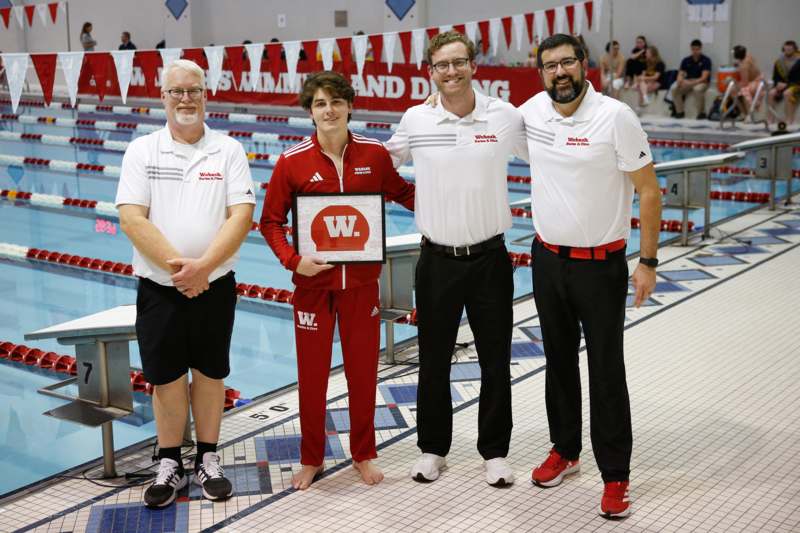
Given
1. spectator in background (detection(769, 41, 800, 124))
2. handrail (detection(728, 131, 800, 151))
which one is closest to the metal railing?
handrail (detection(728, 131, 800, 151))

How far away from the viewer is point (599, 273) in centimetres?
310

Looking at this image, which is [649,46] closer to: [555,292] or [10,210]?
[10,210]

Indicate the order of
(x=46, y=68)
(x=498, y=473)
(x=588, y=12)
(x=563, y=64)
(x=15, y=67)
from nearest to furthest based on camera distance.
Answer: (x=563, y=64) < (x=498, y=473) < (x=15, y=67) < (x=46, y=68) < (x=588, y=12)

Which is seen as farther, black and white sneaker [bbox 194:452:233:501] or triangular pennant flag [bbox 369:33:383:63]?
triangular pennant flag [bbox 369:33:383:63]

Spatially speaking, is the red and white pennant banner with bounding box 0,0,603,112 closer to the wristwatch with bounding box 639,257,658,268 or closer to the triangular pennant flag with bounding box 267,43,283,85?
the triangular pennant flag with bounding box 267,43,283,85

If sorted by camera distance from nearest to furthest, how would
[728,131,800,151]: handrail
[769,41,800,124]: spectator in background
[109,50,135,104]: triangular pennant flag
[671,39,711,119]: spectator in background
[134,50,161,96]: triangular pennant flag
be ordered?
[728,131,800,151]: handrail < [109,50,135,104]: triangular pennant flag < [134,50,161,96]: triangular pennant flag < [769,41,800,124]: spectator in background < [671,39,711,119]: spectator in background

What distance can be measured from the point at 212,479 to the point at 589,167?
1.60m

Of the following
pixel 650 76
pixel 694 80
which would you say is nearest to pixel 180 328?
pixel 694 80

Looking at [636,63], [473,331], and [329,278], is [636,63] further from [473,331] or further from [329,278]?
[329,278]

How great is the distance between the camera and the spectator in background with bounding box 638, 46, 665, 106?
1522cm

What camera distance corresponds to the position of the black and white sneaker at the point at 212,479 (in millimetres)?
3264

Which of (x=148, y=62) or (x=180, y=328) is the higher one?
(x=148, y=62)

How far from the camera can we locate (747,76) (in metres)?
13.6

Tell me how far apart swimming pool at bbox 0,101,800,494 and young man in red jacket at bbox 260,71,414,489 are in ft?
3.40
